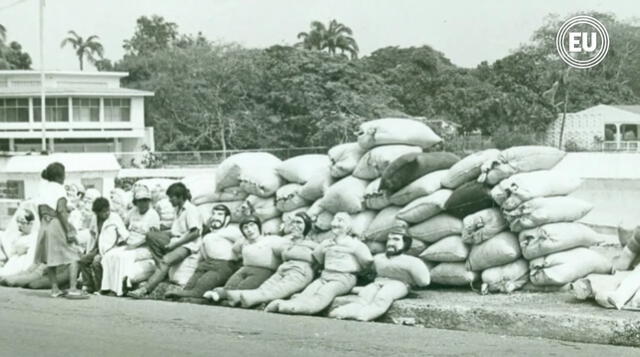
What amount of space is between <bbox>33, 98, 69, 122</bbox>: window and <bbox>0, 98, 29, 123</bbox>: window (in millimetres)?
520

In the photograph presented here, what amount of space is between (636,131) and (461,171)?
47.8m

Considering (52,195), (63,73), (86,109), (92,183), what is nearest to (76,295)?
(52,195)

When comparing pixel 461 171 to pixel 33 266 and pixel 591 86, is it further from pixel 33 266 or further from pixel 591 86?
pixel 591 86

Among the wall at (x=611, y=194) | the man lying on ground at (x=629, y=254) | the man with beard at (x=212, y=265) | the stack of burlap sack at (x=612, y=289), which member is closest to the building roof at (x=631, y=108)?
the wall at (x=611, y=194)

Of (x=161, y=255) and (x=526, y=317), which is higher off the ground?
(x=161, y=255)

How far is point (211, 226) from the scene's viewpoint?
10328 millimetres

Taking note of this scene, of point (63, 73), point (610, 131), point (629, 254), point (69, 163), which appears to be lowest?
point (629, 254)

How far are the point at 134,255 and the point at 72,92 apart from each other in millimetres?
51331

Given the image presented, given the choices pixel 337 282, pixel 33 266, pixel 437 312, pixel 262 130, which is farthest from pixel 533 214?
pixel 262 130

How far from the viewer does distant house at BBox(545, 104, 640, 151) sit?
1919 inches

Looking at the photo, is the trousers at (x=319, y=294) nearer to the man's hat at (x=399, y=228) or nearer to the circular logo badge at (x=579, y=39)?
the man's hat at (x=399, y=228)

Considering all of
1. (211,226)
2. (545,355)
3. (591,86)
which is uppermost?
(591,86)

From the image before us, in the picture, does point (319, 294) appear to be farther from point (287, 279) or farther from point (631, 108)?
point (631, 108)

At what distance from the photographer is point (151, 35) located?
82.8 m
